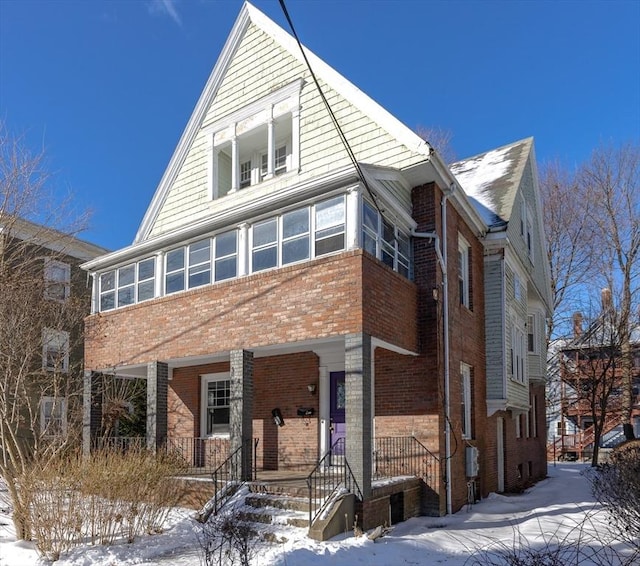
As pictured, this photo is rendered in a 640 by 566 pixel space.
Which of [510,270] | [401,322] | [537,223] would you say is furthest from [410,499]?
[537,223]

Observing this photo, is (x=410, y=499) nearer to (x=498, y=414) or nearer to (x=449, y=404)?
(x=449, y=404)

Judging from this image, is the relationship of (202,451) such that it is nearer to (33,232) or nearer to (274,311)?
(274,311)

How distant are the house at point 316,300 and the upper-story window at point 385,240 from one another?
0.14ft

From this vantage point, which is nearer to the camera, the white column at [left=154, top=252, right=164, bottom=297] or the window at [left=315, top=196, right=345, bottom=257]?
the window at [left=315, top=196, right=345, bottom=257]

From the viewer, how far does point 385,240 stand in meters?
11.1

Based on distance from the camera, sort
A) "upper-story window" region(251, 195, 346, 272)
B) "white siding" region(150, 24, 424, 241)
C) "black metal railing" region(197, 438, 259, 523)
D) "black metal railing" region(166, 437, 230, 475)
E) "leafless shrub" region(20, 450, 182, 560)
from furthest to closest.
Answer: "black metal railing" region(166, 437, 230, 475) → "white siding" region(150, 24, 424, 241) → "upper-story window" region(251, 195, 346, 272) → "black metal railing" region(197, 438, 259, 523) → "leafless shrub" region(20, 450, 182, 560)

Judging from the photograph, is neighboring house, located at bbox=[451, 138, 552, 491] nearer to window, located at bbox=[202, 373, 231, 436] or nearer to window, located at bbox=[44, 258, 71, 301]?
window, located at bbox=[202, 373, 231, 436]

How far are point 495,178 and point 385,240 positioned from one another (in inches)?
334

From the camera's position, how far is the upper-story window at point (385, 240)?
10492mm

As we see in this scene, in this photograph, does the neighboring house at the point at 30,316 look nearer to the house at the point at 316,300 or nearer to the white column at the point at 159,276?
the house at the point at 316,300

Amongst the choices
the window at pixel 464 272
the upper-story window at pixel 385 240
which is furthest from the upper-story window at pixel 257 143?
the window at pixel 464 272

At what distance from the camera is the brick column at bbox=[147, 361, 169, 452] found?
13000 mm

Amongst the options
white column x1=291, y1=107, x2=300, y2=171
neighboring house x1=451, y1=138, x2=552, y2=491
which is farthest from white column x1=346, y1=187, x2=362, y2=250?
neighboring house x1=451, y1=138, x2=552, y2=491

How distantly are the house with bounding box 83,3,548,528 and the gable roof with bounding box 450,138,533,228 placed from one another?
0.51 feet
